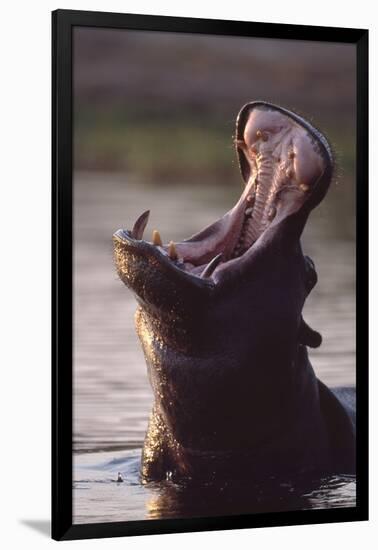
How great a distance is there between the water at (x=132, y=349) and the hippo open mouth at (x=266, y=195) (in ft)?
0.68

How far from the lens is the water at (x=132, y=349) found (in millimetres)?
9164

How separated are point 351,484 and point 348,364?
0.60 meters

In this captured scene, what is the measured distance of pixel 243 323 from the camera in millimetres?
9133

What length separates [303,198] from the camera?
923 cm

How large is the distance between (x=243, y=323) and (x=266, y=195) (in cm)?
63

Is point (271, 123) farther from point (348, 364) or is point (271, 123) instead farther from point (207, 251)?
point (348, 364)

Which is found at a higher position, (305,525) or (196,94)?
(196,94)

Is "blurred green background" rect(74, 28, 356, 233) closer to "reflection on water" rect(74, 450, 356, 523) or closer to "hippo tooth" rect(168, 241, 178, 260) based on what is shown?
"hippo tooth" rect(168, 241, 178, 260)

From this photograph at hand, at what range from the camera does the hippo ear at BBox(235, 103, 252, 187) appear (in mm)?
9406

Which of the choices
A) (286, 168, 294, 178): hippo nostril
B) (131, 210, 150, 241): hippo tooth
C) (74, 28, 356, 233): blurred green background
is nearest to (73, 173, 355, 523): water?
(74, 28, 356, 233): blurred green background

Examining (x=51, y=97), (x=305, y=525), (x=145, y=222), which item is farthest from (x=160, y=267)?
(x=305, y=525)

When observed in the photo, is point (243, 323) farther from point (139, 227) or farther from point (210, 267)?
point (139, 227)

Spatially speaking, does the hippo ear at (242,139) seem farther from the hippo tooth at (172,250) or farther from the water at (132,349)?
the hippo tooth at (172,250)

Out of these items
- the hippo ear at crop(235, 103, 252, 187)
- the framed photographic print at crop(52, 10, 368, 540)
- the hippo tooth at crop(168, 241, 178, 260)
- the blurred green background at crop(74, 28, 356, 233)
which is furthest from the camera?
the hippo ear at crop(235, 103, 252, 187)
